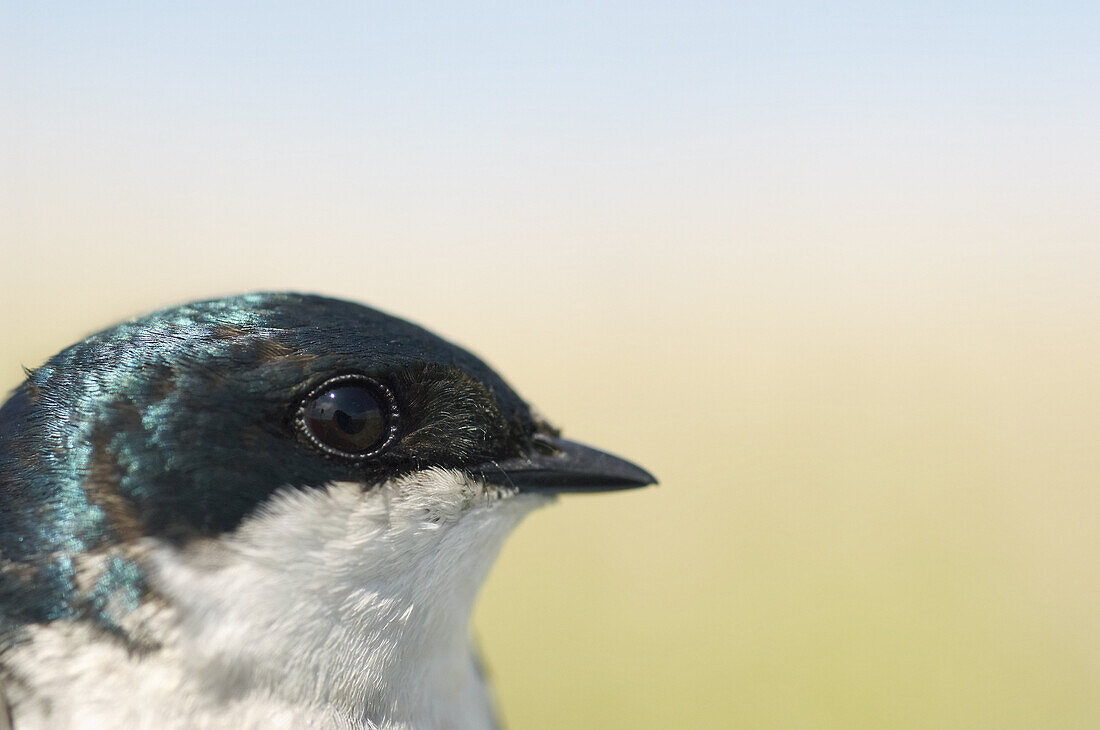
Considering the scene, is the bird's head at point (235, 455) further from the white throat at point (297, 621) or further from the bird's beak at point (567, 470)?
the bird's beak at point (567, 470)

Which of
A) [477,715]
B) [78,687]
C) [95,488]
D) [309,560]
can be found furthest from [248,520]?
[477,715]

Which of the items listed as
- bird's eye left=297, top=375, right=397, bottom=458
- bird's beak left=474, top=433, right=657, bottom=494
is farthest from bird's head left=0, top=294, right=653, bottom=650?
bird's beak left=474, top=433, right=657, bottom=494

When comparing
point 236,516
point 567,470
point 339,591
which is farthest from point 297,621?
point 567,470

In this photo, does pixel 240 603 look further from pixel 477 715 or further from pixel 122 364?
pixel 477 715

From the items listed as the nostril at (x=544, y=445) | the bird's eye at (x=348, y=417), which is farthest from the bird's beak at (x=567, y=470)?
the bird's eye at (x=348, y=417)

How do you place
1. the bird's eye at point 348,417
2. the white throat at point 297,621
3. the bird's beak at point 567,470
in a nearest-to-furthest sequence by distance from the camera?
the white throat at point 297,621 < the bird's eye at point 348,417 < the bird's beak at point 567,470

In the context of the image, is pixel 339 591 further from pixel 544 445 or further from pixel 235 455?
pixel 544 445

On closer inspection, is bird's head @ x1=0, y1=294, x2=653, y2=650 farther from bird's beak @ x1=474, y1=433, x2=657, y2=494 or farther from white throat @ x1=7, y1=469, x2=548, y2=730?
bird's beak @ x1=474, y1=433, x2=657, y2=494
